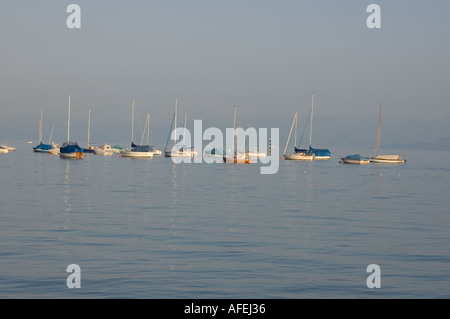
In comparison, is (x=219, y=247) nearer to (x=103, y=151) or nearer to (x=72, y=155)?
(x=72, y=155)

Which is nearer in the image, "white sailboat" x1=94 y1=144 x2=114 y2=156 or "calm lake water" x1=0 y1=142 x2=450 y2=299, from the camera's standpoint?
"calm lake water" x1=0 y1=142 x2=450 y2=299

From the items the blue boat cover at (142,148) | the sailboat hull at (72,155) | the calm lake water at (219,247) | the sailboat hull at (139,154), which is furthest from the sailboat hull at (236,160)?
the calm lake water at (219,247)

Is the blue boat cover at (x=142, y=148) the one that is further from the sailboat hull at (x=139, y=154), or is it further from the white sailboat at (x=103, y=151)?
the white sailboat at (x=103, y=151)

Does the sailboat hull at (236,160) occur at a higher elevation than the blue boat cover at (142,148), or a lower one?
lower

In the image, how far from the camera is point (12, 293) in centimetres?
1825

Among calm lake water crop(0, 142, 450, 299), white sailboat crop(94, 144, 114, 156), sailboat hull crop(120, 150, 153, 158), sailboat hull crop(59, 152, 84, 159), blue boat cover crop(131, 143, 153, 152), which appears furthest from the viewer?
white sailboat crop(94, 144, 114, 156)

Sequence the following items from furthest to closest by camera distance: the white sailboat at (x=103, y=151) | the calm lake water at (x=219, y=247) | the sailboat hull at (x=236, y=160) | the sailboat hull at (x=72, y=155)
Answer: the white sailboat at (x=103, y=151), the sailboat hull at (x=236, y=160), the sailboat hull at (x=72, y=155), the calm lake water at (x=219, y=247)

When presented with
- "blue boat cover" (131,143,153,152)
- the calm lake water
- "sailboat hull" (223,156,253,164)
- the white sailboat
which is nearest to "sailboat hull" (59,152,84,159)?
"blue boat cover" (131,143,153,152)

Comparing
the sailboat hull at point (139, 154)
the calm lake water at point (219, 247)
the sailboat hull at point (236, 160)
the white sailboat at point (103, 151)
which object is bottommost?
the calm lake water at point (219, 247)

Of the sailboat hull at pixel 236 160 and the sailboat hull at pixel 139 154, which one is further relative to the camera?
the sailboat hull at pixel 139 154

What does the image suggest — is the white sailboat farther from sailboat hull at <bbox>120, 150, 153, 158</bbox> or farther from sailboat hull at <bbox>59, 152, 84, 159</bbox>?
sailboat hull at <bbox>59, 152, 84, 159</bbox>

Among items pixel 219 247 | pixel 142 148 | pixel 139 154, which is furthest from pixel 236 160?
pixel 219 247

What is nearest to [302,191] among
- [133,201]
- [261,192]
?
[261,192]
